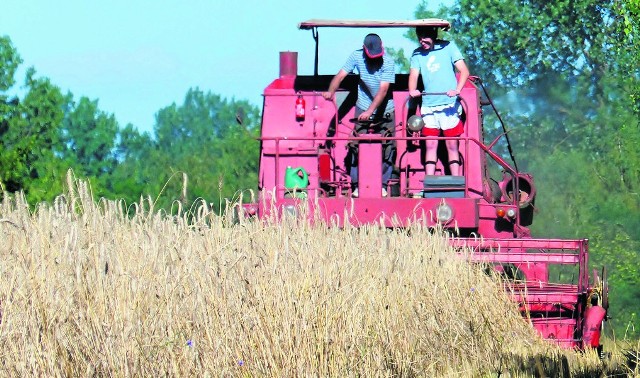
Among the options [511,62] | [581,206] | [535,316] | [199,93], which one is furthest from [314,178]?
[199,93]

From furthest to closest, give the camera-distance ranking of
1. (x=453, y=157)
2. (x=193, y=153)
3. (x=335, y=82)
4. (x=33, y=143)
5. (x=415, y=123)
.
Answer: (x=193, y=153) → (x=33, y=143) → (x=335, y=82) → (x=453, y=157) → (x=415, y=123)

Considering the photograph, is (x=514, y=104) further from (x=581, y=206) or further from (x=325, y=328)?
(x=325, y=328)

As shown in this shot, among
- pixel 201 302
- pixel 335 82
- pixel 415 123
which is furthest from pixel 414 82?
pixel 201 302

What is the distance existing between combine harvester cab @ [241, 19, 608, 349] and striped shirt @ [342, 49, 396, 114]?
0.26 metres

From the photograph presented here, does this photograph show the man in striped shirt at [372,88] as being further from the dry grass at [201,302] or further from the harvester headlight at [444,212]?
the dry grass at [201,302]

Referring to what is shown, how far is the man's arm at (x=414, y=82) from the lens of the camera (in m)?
13.5

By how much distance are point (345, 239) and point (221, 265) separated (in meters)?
1.93

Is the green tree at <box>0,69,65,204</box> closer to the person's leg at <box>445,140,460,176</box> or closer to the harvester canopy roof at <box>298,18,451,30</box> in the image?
the harvester canopy roof at <box>298,18,451,30</box>

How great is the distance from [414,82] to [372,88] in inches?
17.0

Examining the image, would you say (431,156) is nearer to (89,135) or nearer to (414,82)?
(414,82)

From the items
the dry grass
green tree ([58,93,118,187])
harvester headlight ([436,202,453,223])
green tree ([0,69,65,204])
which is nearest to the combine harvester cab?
harvester headlight ([436,202,453,223])

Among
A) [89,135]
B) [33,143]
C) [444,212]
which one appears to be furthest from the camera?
[89,135]

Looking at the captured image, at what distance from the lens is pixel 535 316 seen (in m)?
12.0

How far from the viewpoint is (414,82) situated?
13609 millimetres
